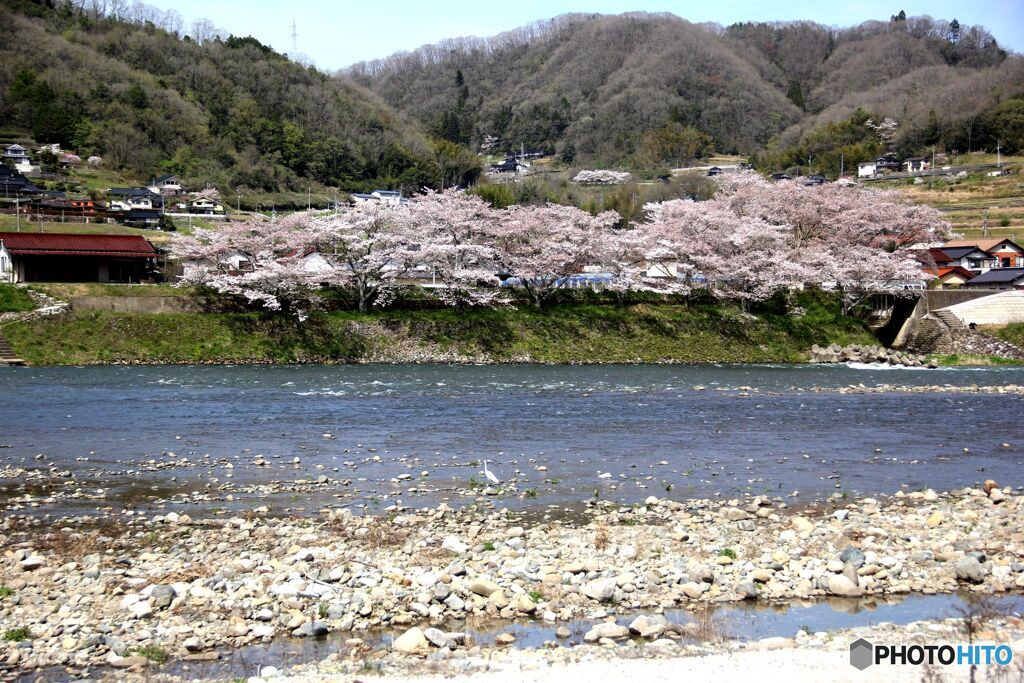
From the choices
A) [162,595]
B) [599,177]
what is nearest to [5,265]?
[162,595]

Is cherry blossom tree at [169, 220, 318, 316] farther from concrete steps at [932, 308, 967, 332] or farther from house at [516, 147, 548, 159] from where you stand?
house at [516, 147, 548, 159]

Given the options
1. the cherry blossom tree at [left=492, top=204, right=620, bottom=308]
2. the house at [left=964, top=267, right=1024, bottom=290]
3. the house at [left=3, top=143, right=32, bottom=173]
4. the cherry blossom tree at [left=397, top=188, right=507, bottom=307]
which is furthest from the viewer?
the house at [left=3, top=143, right=32, bottom=173]

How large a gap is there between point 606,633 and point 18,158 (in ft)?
286

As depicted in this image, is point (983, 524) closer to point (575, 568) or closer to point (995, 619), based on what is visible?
point (995, 619)

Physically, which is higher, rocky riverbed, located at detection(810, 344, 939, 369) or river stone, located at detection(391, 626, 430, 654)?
river stone, located at detection(391, 626, 430, 654)

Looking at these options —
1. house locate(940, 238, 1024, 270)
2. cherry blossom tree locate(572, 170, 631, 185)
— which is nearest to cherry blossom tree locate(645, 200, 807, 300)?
house locate(940, 238, 1024, 270)

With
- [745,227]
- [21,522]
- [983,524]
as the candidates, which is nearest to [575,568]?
[983,524]

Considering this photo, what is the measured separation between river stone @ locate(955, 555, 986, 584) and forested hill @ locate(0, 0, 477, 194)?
83717 mm

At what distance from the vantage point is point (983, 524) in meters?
12.4

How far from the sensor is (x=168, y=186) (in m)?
80.6

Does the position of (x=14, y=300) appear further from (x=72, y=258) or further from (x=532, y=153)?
(x=532, y=153)

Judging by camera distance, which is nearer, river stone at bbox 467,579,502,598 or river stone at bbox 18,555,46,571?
river stone at bbox 467,579,502,598

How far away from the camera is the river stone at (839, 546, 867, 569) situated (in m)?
10.5

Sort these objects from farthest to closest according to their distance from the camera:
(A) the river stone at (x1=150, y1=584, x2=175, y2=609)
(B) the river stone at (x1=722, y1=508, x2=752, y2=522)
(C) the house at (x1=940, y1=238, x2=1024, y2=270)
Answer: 1. (C) the house at (x1=940, y1=238, x2=1024, y2=270)
2. (B) the river stone at (x1=722, y1=508, x2=752, y2=522)
3. (A) the river stone at (x1=150, y1=584, x2=175, y2=609)
